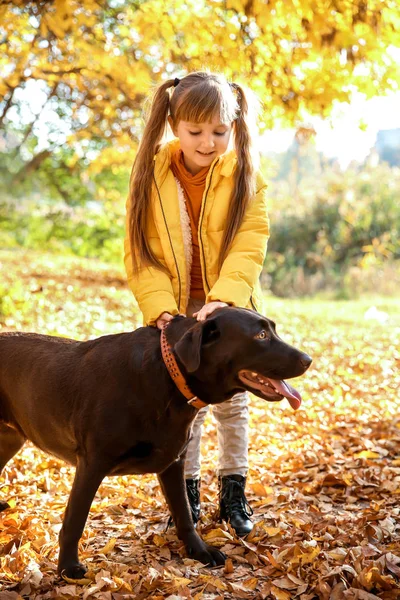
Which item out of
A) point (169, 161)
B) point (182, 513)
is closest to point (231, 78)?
point (169, 161)

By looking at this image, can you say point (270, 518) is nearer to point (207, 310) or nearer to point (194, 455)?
point (194, 455)

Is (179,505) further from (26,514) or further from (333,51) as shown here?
(333,51)

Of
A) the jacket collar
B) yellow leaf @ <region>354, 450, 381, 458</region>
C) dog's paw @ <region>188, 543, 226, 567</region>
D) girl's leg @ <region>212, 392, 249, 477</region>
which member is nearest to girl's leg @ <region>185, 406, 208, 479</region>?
girl's leg @ <region>212, 392, 249, 477</region>

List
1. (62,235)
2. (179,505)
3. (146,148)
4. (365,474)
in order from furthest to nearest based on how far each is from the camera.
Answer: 1. (62,235)
2. (365,474)
3. (146,148)
4. (179,505)

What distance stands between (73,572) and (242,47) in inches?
192

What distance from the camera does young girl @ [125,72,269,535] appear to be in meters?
3.38

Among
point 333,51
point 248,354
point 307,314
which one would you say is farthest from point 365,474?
point 307,314

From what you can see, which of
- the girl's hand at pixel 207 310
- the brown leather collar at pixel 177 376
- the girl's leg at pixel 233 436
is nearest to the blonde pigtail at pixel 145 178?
the girl's hand at pixel 207 310

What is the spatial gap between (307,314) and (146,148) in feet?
26.1

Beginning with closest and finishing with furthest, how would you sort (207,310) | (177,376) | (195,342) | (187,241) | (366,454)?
(195,342) → (177,376) → (207,310) → (187,241) → (366,454)

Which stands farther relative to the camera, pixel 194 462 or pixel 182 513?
pixel 194 462

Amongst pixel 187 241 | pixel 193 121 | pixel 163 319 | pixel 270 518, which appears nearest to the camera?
pixel 163 319

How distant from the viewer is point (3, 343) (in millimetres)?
3416

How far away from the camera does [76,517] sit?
9.61 ft
